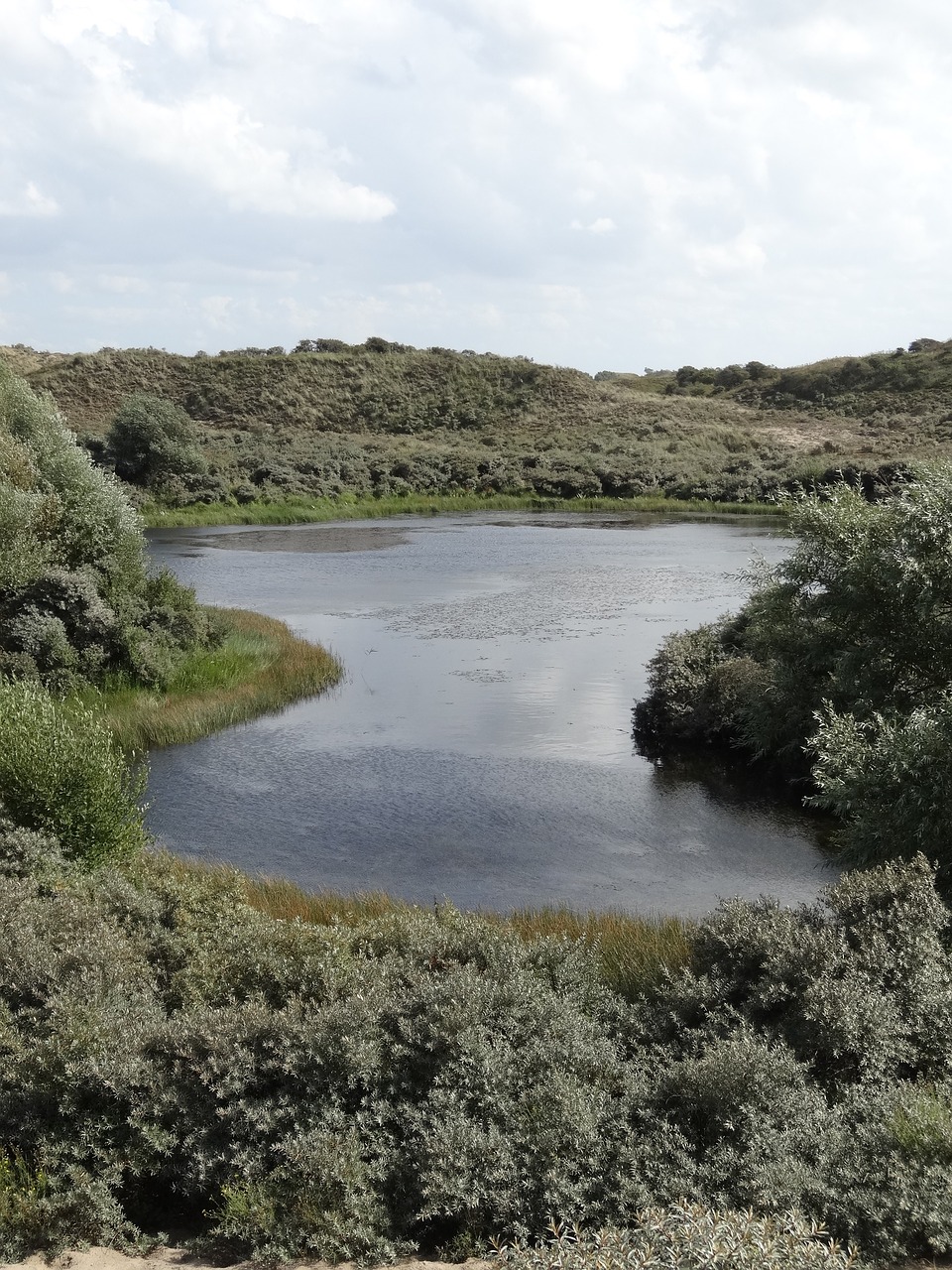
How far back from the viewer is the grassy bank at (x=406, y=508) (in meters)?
61.6

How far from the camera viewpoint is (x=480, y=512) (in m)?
69.4

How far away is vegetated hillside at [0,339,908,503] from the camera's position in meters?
73.2

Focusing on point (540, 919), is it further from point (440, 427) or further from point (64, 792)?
point (440, 427)

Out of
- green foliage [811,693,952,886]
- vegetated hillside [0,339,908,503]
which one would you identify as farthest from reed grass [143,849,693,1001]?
vegetated hillside [0,339,908,503]

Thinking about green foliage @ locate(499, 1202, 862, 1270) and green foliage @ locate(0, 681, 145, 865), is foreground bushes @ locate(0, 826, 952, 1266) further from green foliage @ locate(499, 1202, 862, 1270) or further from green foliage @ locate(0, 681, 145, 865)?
green foliage @ locate(0, 681, 145, 865)

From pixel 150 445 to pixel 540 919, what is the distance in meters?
55.1

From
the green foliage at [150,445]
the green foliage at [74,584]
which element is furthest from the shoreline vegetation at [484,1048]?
the green foliage at [150,445]

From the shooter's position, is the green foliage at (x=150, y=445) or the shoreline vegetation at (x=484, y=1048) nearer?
the shoreline vegetation at (x=484, y=1048)

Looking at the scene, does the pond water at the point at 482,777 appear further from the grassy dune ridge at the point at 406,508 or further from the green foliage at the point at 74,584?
the grassy dune ridge at the point at 406,508

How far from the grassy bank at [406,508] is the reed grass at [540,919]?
48.0 metres

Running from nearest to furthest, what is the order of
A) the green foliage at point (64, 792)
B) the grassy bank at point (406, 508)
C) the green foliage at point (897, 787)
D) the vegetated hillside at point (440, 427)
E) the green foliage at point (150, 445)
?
the green foliage at point (897, 787)
the green foliage at point (64, 792)
the grassy bank at point (406, 508)
the green foliage at point (150, 445)
the vegetated hillside at point (440, 427)

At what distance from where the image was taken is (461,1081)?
7336 mm

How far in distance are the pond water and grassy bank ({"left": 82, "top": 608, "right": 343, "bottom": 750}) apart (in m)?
0.51

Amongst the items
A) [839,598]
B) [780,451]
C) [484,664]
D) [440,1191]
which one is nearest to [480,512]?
[780,451]
